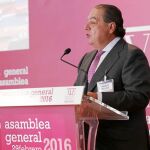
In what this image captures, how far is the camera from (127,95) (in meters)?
1.96

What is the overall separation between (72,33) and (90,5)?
28 centimetres

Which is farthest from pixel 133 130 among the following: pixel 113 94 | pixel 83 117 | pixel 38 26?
pixel 38 26

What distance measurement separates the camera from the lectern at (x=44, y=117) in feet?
4.93

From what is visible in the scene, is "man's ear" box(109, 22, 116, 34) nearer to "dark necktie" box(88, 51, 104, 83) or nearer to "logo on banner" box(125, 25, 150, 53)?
"dark necktie" box(88, 51, 104, 83)

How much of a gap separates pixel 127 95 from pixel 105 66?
236 millimetres

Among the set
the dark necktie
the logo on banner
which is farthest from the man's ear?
the logo on banner

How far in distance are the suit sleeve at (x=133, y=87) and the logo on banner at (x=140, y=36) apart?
42.5 inches

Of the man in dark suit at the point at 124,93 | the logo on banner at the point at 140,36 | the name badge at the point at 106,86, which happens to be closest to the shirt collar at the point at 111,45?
the man in dark suit at the point at 124,93

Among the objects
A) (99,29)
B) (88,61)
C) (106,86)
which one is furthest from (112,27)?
(106,86)

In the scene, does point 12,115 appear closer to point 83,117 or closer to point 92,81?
point 83,117

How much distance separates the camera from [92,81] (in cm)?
212

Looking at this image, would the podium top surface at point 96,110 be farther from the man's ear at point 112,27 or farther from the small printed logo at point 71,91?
the man's ear at point 112,27

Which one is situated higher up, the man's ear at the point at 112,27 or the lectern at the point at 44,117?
the man's ear at the point at 112,27

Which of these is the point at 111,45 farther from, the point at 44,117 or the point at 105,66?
the point at 44,117
